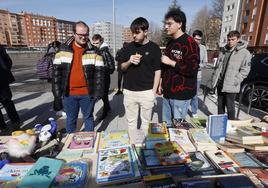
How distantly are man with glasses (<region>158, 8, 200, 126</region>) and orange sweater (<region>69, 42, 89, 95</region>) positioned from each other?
3.25ft

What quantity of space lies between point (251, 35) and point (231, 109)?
33.3m

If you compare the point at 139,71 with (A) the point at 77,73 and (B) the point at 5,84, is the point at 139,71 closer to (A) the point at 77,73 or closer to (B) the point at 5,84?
(A) the point at 77,73

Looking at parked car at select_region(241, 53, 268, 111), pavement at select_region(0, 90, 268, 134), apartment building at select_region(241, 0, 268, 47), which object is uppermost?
apartment building at select_region(241, 0, 268, 47)

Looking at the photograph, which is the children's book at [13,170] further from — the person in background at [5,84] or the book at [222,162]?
the person in background at [5,84]

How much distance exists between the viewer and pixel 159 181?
3.40ft

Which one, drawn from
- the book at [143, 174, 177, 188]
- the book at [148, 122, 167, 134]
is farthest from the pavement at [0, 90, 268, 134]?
the book at [143, 174, 177, 188]

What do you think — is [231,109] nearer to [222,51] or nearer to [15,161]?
[222,51]

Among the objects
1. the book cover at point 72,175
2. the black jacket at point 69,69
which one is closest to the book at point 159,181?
the book cover at point 72,175

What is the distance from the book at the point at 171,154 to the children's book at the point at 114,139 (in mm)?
287

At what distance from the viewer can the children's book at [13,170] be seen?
114 cm

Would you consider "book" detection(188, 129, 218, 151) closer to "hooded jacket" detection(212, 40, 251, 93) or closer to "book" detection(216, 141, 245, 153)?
"book" detection(216, 141, 245, 153)

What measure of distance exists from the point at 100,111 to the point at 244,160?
11.6 feet

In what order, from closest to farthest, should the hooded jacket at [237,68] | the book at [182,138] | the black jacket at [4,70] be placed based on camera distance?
the book at [182,138] < the hooded jacket at [237,68] < the black jacket at [4,70]

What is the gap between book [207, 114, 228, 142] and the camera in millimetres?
1617
